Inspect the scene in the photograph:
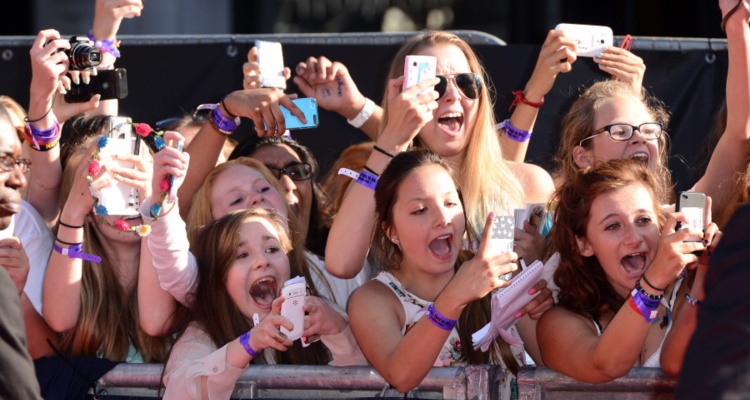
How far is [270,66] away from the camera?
4676mm

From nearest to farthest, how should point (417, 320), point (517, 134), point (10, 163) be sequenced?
point (417, 320) → point (10, 163) → point (517, 134)

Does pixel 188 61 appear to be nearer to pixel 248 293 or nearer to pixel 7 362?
pixel 248 293

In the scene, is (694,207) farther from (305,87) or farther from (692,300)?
(305,87)

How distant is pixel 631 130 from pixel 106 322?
204 centimetres

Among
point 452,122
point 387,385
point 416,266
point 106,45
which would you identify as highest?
point 106,45

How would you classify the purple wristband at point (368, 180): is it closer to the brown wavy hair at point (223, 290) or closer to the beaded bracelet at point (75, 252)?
the brown wavy hair at point (223, 290)

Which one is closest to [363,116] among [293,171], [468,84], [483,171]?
[293,171]

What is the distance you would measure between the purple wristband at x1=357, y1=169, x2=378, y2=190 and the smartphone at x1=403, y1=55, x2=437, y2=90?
0.34 metres

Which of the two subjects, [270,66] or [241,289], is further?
[270,66]

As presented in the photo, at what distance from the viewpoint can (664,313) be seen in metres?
3.43

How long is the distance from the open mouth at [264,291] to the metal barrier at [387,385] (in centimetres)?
56

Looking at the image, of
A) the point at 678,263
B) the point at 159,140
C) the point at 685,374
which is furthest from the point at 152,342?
the point at 685,374

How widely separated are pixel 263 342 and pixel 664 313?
1.22 meters

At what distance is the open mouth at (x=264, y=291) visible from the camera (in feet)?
12.4
